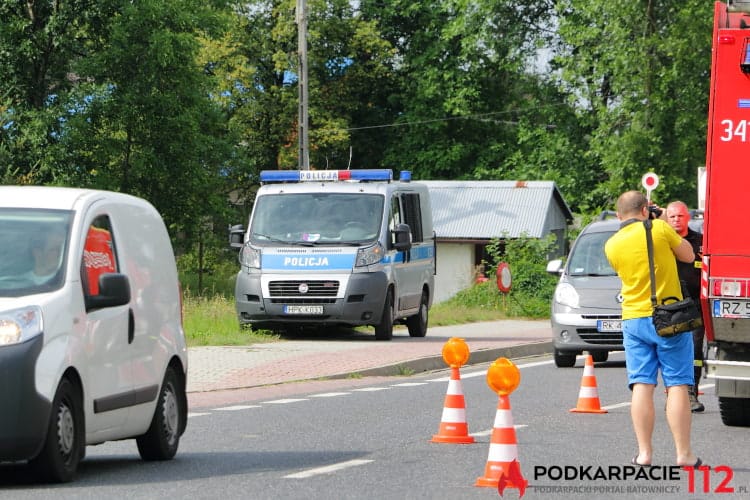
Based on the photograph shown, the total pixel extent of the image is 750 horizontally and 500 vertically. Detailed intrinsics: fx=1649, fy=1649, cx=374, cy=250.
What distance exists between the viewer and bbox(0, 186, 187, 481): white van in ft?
29.8

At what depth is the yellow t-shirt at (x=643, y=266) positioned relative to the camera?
10.2 m

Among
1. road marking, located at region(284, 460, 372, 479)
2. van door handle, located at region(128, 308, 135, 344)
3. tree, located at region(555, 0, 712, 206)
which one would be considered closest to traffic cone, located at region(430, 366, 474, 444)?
road marking, located at region(284, 460, 372, 479)

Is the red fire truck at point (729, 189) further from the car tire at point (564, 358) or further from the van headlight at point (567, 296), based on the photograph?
the car tire at point (564, 358)

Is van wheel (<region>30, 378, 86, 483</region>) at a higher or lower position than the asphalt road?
higher

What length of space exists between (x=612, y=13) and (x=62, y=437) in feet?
149

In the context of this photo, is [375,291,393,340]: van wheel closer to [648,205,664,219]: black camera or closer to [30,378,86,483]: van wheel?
[648,205,664,219]: black camera

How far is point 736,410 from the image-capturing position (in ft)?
43.4

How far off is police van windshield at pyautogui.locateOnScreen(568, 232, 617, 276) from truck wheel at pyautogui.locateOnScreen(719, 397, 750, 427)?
26.7ft

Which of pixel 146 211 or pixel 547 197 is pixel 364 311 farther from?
pixel 547 197

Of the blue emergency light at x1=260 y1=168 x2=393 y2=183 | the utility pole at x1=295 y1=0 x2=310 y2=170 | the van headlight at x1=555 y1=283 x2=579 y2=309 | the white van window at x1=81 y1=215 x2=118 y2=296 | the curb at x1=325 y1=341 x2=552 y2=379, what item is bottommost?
the curb at x1=325 y1=341 x2=552 y2=379

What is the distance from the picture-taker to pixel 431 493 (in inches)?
364

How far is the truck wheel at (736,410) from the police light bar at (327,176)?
12828mm

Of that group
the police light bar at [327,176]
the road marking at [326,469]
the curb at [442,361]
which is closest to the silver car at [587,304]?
the curb at [442,361]

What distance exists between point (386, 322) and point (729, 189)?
13026 millimetres
